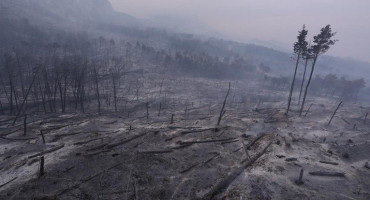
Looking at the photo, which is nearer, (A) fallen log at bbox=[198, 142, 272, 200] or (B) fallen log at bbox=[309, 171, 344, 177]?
(A) fallen log at bbox=[198, 142, 272, 200]

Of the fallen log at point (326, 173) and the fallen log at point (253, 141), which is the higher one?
the fallen log at point (253, 141)

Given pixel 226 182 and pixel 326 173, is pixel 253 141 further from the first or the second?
pixel 226 182

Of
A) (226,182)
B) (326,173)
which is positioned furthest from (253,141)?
(226,182)

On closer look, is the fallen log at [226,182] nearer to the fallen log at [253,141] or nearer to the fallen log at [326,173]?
the fallen log at [253,141]

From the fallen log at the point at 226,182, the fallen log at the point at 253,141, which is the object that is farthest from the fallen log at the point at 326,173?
the fallen log at the point at 253,141

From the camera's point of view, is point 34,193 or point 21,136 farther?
point 21,136

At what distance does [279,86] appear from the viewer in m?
106

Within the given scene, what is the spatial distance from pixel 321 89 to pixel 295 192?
107048mm

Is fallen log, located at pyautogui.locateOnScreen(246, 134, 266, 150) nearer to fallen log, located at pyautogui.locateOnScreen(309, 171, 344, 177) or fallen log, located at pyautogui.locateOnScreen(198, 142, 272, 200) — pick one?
fallen log, located at pyautogui.locateOnScreen(198, 142, 272, 200)

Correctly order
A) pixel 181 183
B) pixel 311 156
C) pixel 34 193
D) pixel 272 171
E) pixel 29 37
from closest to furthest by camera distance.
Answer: pixel 34 193, pixel 181 183, pixel 272 171, pixel 311 156, pixel 29 37

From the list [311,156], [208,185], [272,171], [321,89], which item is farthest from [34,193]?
[321,89]

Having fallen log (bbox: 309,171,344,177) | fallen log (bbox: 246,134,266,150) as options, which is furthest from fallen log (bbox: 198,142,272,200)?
fallen log (bbox: 309,171,344,177)

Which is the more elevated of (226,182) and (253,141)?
(253,141)

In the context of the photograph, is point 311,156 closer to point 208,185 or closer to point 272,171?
point 272,171
